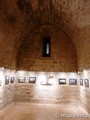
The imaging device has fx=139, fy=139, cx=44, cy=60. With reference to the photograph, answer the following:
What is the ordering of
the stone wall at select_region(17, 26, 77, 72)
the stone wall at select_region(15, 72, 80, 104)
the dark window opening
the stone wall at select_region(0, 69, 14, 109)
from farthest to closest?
1. the dark window opening
2. the stone wall at select_region(17, 26, 77, 72)
3. the stone wall at select_region(15, 72, 80, 104)
4. the stone wall at select_region(0, 69, 14, 109)

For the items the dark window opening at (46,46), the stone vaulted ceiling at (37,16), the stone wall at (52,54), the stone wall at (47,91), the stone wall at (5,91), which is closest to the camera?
the stone vaulted ceiling at (37,16)

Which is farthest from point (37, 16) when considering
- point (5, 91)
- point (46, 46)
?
point (5, 91)

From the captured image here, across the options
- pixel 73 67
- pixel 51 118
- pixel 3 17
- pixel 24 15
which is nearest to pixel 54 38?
pixel 73 67

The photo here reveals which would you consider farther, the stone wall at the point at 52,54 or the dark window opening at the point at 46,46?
the dark window opening at the point at 46,46

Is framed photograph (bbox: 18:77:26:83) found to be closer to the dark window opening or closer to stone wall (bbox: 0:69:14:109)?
stone wall (bbox: 0:69:14:109)

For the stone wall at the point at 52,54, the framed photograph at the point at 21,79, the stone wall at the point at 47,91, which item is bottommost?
the stone wall at the point at 47,91

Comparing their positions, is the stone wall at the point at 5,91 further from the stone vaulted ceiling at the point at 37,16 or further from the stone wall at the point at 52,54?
the stone wall at the point at 52,54

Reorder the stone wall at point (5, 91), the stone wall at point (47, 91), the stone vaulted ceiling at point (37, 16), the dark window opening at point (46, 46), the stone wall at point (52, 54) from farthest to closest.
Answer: the dark window opening at point (46, 46) < the stone wall at point (52, 54) < the stone wall at point (47, 91) < the stone wall at point (5, 91) < the stone vaulted ceiling at point (37, 16)

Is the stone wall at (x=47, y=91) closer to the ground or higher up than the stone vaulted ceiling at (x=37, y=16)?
closer to the ground

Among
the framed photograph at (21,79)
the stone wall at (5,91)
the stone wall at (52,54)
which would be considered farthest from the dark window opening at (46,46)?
the stone wall at (5,91)

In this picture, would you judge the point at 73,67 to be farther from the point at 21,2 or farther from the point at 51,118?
the point at 21,2

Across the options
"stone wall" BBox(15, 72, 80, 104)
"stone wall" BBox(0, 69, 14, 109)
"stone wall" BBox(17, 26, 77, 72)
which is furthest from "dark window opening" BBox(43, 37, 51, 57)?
"stone wall" BBox(0, 69, 14, 109)

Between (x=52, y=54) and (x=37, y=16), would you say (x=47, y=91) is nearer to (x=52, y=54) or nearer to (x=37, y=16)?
(x=52, y=54)

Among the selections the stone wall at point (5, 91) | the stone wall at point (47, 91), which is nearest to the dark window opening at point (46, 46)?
the stone wall at point (47, 91)
